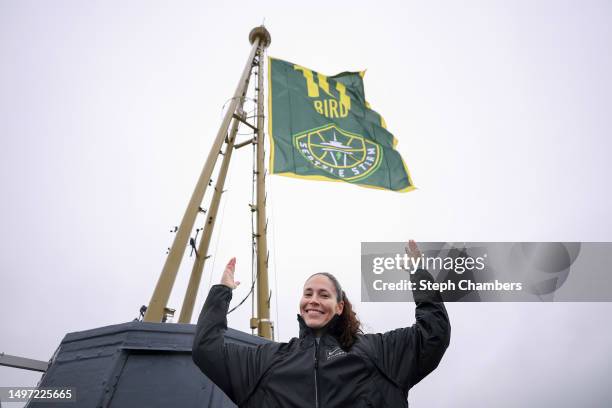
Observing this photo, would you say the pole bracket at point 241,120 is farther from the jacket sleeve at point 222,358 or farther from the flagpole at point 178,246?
the jacket sleeve at point 222,358

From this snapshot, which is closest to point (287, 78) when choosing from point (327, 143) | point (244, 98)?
point (244, 98)

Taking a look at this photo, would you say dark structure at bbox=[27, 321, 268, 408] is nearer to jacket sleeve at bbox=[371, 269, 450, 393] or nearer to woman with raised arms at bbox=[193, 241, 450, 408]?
woman with raised arms at bbox=[193, 241, 450, 408]

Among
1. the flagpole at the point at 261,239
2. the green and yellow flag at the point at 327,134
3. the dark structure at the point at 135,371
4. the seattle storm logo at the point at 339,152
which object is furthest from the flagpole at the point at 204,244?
the dark structure at the point at 135,371

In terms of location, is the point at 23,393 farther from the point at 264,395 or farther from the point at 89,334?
the point at 264,395

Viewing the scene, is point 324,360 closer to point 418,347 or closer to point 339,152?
point 418,347

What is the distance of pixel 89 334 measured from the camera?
5.09 m

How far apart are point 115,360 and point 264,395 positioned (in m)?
3.17

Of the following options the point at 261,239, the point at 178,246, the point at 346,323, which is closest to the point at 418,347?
the point at 346,323

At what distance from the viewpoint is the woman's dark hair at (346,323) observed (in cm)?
263

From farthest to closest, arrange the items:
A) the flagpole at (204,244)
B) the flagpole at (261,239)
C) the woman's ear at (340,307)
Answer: the flagpole at (261,239), the flagpole at (204,244), the woman's ear at (340,307)

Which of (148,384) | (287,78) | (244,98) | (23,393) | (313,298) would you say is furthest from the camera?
(287,78)

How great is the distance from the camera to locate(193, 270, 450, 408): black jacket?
7.30ft

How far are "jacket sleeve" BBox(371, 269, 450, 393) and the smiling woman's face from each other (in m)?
0.43

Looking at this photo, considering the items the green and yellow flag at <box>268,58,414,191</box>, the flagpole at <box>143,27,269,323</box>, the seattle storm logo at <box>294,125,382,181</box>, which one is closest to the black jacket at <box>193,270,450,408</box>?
the flagpole at <box>143,27,269,323</box>
